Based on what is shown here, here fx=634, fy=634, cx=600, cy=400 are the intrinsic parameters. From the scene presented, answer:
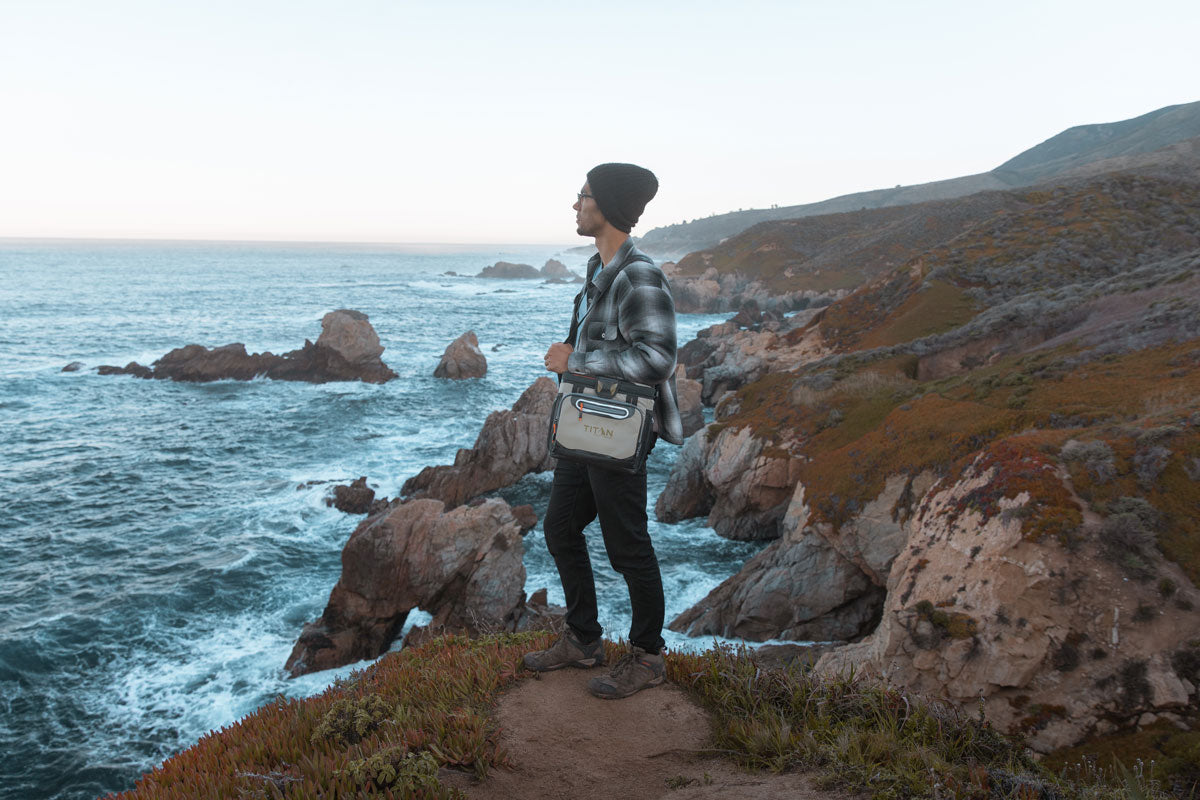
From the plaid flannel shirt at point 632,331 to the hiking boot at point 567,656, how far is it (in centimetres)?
183

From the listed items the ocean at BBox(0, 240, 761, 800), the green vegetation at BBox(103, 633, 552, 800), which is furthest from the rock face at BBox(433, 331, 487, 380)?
the green vegetation at BBox(103, 633, 552, 800)

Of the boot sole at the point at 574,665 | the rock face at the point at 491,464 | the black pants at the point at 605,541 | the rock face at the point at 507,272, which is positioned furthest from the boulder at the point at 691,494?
the rock face at the point at 507,272

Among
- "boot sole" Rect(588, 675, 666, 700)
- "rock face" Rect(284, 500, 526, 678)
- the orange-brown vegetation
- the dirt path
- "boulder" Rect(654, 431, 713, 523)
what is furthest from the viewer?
"boulder" Rect(654, 431, 713, 523)

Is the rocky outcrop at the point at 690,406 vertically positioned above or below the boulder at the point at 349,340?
below

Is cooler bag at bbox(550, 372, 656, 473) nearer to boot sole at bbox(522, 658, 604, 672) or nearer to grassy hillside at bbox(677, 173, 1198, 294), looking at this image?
boot sole at bbox(522, 658, 604, 672)

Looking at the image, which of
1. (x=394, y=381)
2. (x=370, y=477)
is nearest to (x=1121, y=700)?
(x=370, y=477)

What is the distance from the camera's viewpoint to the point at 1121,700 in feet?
20.3

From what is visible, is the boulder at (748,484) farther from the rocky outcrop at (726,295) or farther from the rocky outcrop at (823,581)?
the rocky outcrop at (726,295)

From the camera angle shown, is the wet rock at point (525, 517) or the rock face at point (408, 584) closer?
the rock face at point (408, 584)

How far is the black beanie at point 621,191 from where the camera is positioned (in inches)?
165

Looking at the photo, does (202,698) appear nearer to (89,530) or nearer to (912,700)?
(89,530)

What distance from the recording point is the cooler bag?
3842 millimetres

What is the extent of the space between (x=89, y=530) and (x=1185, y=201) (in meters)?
49.5

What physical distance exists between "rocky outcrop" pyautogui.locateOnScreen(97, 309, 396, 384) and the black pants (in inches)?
1588
